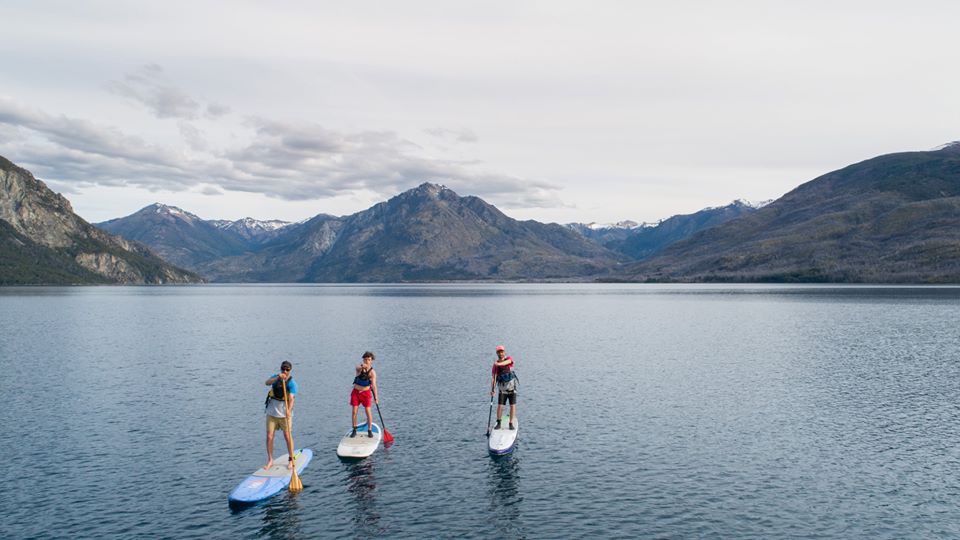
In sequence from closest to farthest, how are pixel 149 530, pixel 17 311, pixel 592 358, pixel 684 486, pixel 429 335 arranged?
pixel 149 530, pixel 684 486, pixel 592 358, pixel 429 335, pixel 17 311

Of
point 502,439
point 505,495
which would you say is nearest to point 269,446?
point 505,495

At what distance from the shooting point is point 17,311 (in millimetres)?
157375

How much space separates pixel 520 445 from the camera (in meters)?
37.0

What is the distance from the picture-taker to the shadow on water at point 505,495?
25453 mm

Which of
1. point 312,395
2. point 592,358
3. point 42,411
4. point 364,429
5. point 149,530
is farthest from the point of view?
point 592,358

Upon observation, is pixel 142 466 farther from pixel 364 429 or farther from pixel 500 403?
pixel 500 403

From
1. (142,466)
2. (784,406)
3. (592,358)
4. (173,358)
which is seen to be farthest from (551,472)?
(173,358)

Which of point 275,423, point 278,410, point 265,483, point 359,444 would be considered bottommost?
point 265,483

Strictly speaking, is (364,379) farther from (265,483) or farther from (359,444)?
(265,483)

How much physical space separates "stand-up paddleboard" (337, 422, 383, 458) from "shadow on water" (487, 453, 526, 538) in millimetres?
6574

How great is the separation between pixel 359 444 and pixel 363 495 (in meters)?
6.10

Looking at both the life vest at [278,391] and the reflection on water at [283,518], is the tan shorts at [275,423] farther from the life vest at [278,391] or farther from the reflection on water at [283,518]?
the reflection on water at [283,518]

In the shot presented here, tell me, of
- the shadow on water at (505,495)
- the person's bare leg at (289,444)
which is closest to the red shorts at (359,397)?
the person's bare leg at (289,444)

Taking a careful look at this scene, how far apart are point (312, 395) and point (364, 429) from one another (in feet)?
54.2
